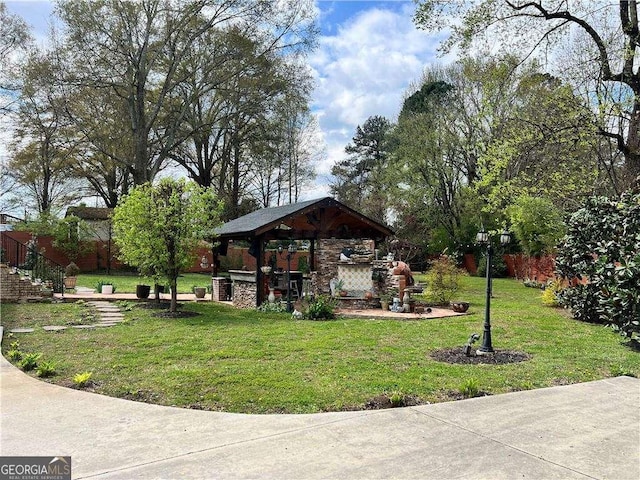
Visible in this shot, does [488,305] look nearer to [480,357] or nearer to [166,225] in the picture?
[480,357]

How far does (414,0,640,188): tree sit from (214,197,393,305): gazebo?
545cm

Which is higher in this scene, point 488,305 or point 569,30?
point 569,30

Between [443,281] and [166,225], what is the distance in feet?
26.2

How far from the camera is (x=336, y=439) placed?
12.3 ft

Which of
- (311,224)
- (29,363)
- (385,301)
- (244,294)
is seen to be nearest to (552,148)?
(385,301)

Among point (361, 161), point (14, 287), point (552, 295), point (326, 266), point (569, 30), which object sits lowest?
Answer: point (552, 295)

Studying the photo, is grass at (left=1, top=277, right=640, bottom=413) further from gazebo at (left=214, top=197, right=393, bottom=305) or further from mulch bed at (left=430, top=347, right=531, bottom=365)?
gazebo at (left=214, top=197, right=393, bottom=305)

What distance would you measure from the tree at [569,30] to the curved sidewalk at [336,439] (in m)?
7.68

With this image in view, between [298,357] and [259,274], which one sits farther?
[259,274]

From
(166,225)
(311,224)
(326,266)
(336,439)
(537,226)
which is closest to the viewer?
(336,439)

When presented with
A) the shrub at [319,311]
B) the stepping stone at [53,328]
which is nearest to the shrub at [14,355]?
the stepping stone at [53,328]

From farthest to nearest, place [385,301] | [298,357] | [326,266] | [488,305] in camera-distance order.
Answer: [326,266], [385,301], [488,305], [298,357]

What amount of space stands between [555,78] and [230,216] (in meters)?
21.4

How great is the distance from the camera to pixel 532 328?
9781mm
